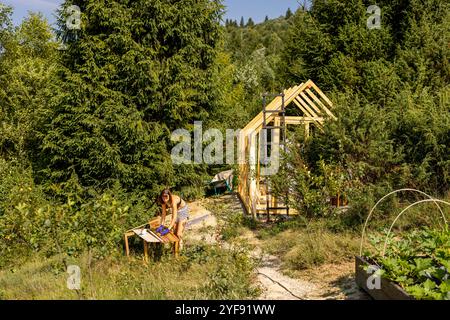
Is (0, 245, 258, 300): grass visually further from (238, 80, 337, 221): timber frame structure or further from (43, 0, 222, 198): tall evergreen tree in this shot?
(43, 0, 222, 198): tall evergreen tree

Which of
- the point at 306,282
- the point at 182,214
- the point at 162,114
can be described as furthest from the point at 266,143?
the point at 306,282

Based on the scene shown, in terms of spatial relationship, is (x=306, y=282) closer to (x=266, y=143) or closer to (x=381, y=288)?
(x=381, y=288)

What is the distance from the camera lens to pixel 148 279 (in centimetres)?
589

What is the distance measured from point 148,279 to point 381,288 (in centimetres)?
311

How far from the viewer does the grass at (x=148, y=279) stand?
5.21 m

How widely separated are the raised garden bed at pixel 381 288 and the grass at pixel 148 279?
135 cm

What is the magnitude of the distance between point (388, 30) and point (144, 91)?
11.5 metres

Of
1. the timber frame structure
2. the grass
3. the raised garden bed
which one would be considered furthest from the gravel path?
the timber frame structure

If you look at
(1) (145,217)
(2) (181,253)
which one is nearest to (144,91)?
(1) (145,217)

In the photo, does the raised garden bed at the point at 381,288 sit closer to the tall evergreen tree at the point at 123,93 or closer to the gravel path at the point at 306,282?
the gravel path at the point at 306,282

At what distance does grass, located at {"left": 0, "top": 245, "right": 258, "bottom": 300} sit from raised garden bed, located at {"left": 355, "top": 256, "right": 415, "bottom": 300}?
1353 mm

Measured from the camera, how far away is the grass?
521 cm

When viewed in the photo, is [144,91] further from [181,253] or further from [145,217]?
[181,253]

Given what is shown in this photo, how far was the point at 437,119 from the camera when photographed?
28.5 feet
